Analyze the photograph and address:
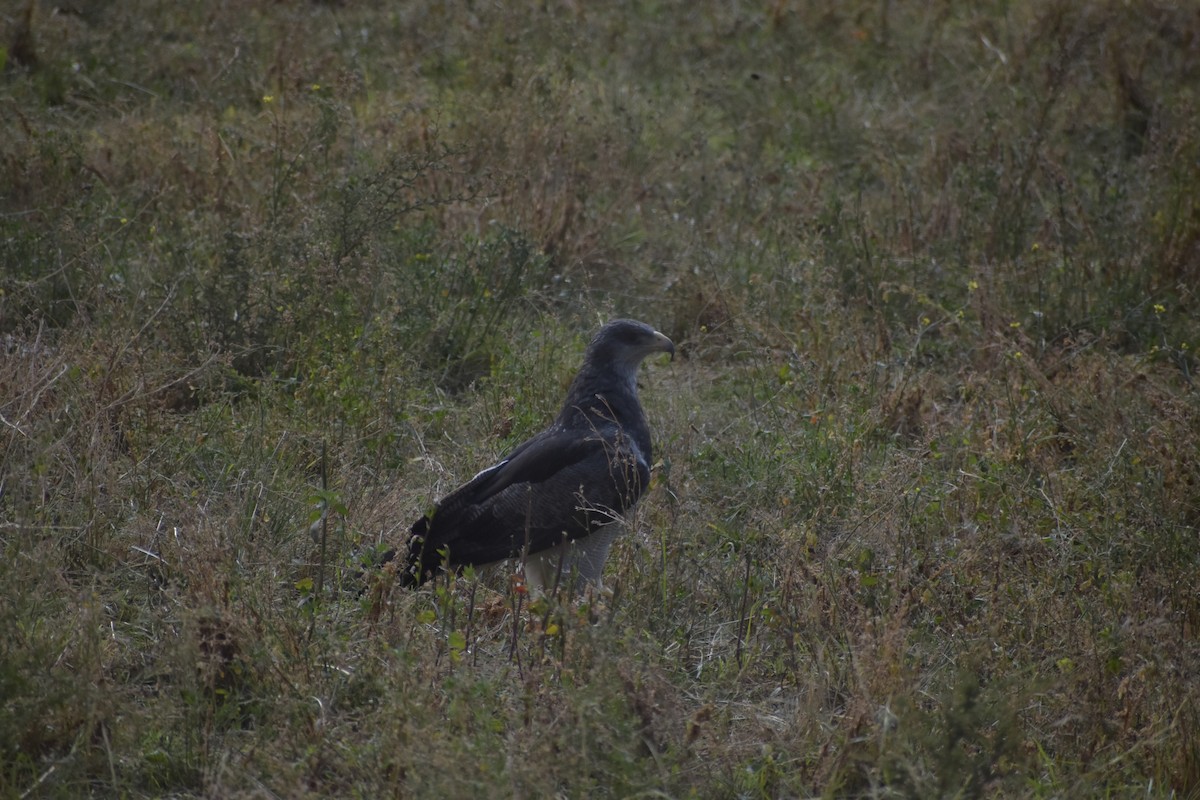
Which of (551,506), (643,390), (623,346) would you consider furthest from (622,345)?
(643,390)

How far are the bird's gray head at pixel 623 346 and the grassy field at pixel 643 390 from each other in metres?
0.50

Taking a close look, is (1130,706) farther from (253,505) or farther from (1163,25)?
(1163,25)

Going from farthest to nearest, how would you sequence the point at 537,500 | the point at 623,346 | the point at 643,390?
the point at 643,390, the point at 623,346, the point at 537,500

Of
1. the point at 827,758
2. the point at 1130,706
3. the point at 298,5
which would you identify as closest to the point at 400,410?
the point at 827,758

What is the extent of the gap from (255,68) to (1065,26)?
18.4 feet

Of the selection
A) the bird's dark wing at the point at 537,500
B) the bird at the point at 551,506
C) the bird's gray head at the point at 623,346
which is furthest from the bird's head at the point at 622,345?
the bird's dark wing at the point at 537,500

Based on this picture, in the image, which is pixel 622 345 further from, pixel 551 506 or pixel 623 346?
pixel 551 506

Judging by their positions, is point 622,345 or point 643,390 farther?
point 643,390

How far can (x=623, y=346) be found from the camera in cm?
559

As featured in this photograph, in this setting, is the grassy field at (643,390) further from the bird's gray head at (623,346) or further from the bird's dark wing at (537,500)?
the bird's gray head at (623,346)

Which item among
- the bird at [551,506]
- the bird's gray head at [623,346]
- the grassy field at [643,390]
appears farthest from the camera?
the bird's gray head at [623,346]

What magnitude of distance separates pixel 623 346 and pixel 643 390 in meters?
1.04

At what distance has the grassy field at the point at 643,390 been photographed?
387cm

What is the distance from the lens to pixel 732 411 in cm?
657
